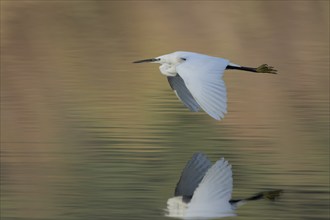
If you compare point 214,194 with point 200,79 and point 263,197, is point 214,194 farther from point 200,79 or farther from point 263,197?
point 200,79

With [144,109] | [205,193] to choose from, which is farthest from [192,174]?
[144,109]

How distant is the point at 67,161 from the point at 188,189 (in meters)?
1.01

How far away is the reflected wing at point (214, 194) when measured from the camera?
6305mm

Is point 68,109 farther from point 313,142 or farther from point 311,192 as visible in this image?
point 311,192

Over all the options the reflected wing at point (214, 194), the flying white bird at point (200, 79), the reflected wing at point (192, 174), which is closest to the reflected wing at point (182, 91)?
the flying white bird at point (200, 79)

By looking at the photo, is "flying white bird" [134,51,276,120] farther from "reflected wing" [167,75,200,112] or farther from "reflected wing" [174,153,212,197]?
"reflected wing" [174,153,212,197]

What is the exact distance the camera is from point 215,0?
17.1 m

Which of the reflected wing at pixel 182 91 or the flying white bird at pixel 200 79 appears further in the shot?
the reflected wing at pixel 182 91

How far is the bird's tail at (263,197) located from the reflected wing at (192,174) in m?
0.34

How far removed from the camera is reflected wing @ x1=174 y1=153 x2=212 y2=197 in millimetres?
6895

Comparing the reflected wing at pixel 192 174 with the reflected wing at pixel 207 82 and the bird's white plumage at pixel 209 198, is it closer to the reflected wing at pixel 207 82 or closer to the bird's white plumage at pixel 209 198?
the bird's white plumage at pixel 209 198

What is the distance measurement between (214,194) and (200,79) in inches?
26.7

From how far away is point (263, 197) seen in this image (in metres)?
6.68

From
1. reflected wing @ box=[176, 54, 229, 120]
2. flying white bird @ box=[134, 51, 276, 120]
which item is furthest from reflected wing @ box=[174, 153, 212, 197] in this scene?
reflected wing @ box=[176, 54, 229, 120]
